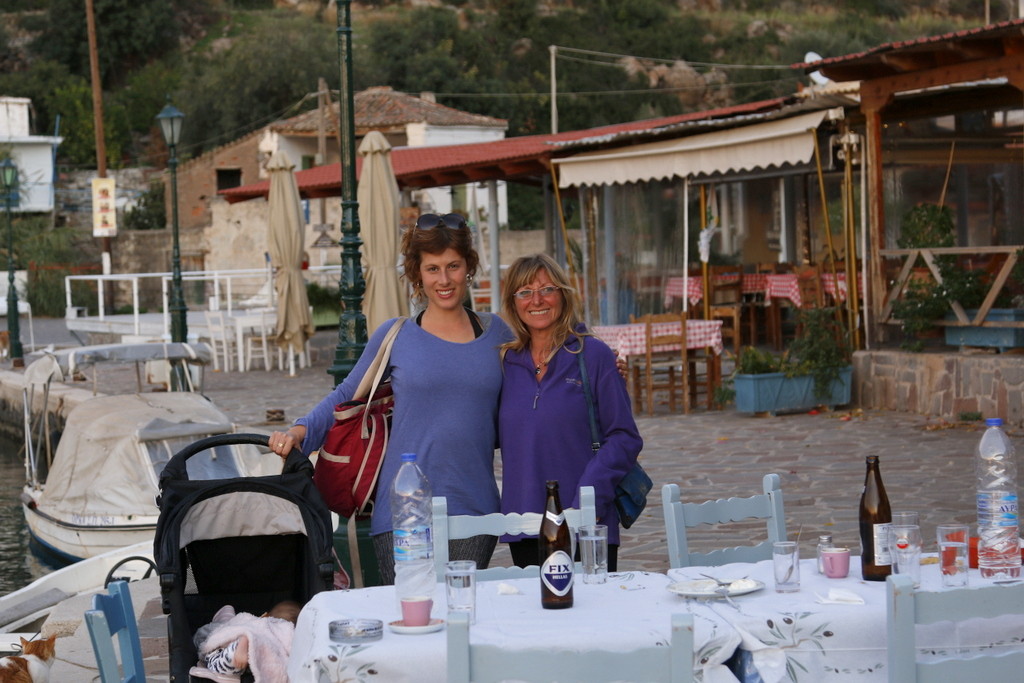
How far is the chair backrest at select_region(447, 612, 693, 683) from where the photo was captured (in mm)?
2832

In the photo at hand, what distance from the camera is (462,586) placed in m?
3.51

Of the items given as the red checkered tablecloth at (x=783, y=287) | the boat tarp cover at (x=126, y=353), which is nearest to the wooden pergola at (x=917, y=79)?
the red checkered tablecloth at (x=783, y=287)

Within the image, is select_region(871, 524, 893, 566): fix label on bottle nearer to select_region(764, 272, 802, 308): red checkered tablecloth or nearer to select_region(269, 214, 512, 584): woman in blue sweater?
select_region(269, 214, 512, 584): woman in blue sweater

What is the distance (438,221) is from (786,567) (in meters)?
1.67

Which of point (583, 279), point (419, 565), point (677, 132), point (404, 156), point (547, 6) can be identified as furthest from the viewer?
point (547, 6)

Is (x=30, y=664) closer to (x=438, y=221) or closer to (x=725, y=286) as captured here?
(x=438, y=221)

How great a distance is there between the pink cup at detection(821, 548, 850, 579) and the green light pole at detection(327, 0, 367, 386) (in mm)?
4730

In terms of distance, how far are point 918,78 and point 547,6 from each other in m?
57.4

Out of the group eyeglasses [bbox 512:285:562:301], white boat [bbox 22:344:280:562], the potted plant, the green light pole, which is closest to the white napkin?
eyeglasses [bbox 512:285:562:301]

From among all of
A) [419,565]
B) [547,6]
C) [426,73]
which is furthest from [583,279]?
[547,6]

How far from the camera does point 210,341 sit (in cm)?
2359

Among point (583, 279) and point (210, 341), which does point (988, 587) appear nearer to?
point (583, 279)

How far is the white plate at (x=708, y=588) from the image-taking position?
144 inches

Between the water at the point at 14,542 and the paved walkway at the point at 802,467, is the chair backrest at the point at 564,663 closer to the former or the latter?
the paved walkway at the point at 802,467
